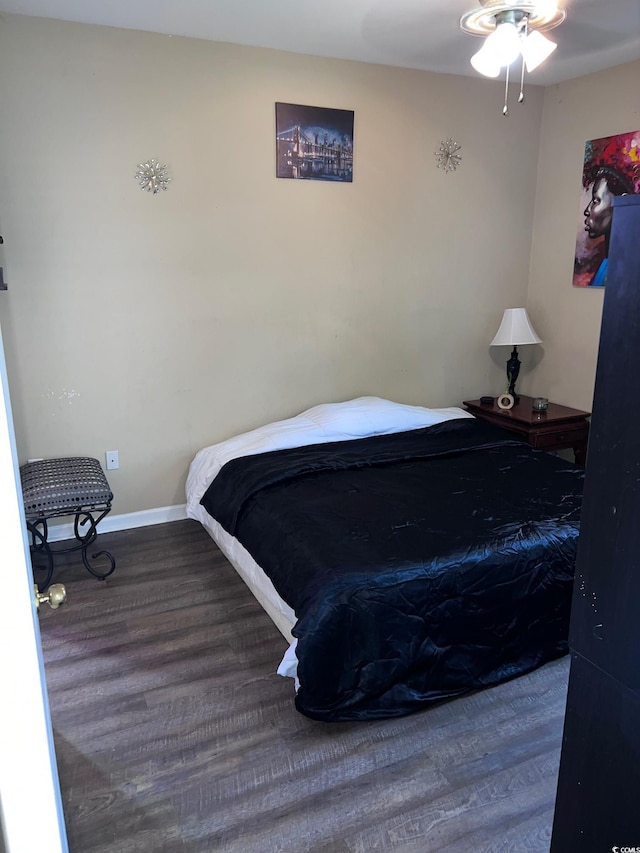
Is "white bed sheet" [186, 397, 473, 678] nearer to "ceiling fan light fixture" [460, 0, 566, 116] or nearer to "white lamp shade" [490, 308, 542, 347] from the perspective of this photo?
"white lamp shade" [490, 308, 542, 347]

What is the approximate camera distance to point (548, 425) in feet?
11.9

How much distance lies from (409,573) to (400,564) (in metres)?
0.05

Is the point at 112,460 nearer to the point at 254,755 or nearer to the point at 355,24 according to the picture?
the point at 254,755

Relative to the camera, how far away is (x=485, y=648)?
2.14 m

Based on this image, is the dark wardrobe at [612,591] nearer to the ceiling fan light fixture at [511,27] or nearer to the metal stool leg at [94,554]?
the ceiling fan light fixture at [511,27]

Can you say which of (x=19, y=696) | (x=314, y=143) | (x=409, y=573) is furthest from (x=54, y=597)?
(x=314, y=143)

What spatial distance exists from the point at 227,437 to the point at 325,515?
1214mm

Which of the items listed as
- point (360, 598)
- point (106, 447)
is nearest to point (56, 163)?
point (106, 447)

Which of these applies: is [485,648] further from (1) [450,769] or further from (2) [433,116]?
(2) [433,116]

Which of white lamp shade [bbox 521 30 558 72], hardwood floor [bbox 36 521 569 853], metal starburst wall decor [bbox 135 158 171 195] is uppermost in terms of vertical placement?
white lamp shade [bbox 521 30 558 72]

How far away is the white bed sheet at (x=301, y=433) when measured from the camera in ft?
10.5

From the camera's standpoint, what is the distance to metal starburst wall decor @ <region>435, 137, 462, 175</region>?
3.67 meters

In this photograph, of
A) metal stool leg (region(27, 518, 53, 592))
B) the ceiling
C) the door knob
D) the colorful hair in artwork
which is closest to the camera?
the door knob

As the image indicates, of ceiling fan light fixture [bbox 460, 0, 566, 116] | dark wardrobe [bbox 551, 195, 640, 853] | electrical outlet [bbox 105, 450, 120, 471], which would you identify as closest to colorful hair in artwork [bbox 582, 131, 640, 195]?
ceiling fan light fixture [bbox 460, 0, 566, 116]
